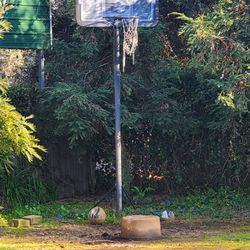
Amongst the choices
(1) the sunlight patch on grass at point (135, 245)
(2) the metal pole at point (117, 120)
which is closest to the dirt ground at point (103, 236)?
(1) the sunlight patch on grass at point (135, 245)

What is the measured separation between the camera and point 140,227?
8.91 meters

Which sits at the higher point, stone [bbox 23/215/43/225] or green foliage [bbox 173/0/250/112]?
green foliage [bbox 173/0/250/112]

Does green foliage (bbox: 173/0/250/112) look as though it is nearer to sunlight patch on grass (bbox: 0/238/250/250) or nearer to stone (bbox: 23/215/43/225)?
sunlight patch on grass (bbox: 0/238/250/250)

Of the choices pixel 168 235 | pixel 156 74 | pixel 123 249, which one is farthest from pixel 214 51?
pixel 123 249

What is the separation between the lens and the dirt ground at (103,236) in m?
8.52

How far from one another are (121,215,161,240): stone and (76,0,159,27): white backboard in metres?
3.78

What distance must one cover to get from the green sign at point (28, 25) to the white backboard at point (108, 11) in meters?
2.74

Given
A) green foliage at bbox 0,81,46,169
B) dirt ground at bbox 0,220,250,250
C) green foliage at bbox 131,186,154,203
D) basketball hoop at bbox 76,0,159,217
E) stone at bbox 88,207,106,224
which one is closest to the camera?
green foliage at bbox 0,81,46,169

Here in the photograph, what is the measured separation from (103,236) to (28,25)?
19.2 feet

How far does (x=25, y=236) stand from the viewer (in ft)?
30.9

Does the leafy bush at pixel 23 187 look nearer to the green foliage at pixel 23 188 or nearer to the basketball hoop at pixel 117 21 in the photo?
the green foliage at pixel 23 188

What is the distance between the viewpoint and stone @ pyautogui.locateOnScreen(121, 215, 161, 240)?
888 cm

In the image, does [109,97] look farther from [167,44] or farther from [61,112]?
[167,44]

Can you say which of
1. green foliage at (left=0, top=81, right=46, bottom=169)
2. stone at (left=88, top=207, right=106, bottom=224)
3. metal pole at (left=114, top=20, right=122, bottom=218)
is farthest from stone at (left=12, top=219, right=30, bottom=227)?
green foliage at (left=0, top=81, right=46, bottom=169)
